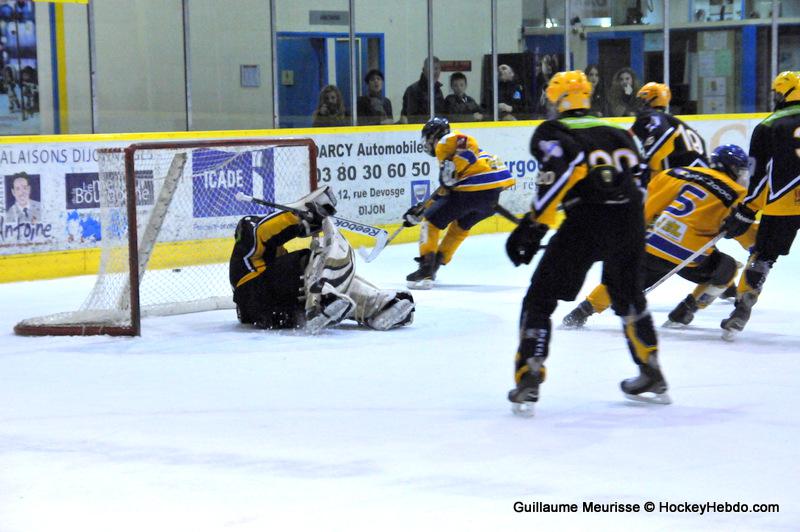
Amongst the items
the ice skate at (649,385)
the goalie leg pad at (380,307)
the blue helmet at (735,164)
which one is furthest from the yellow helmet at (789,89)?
the ice skate at (649,385)

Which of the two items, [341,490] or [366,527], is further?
[341,490]

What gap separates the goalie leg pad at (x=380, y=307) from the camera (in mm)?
6949

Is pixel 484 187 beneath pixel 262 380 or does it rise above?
above

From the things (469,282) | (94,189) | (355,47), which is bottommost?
(469,282)

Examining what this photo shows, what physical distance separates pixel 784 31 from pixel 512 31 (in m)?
3.33

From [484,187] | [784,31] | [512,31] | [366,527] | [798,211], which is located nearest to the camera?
[366,527]

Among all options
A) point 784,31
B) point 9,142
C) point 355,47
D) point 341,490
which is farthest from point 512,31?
point 341,490

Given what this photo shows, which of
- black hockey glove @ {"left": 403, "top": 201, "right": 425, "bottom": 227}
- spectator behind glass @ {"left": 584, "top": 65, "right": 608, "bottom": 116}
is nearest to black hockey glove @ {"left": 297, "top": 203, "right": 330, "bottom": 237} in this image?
black hockey glove @ {"left": 403, "top": 201, "right": 425, "bottom": 227}

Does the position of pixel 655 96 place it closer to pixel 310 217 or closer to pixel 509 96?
pixel 310 217

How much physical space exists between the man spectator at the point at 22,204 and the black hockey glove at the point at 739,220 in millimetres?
4917

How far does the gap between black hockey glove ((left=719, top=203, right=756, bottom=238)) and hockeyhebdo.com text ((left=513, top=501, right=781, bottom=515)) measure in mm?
3095

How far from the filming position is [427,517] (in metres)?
3.52

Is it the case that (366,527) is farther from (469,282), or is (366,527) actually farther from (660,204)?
(469,282)

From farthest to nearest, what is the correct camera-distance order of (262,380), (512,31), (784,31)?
(784,31) → (512,31) → (262,380)
